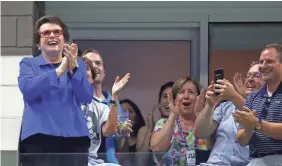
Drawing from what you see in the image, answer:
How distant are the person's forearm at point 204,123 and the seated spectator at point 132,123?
57 centimetres

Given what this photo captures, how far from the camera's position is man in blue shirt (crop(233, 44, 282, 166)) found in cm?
362

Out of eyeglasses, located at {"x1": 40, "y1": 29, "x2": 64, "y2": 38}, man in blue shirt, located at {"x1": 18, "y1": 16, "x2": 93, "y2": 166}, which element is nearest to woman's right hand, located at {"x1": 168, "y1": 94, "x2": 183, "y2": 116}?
man in blue shirt, located at {"x1": 18, "y1": 16, "x2": 93, "y2": 166}

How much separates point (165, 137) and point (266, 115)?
2.09 ft

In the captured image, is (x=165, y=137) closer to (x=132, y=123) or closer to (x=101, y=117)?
(x=101, y=117)

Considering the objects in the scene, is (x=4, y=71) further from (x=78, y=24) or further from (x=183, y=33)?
(x=183, y=33)

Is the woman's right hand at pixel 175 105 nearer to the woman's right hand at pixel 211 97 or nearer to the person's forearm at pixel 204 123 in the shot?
the person's forearm at pixel 204 123

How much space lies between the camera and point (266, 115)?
3754mm

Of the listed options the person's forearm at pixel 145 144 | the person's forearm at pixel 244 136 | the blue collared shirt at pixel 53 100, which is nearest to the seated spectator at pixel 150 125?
the person's forearm at pixel 145 144

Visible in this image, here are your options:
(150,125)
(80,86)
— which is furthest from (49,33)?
(150,125)

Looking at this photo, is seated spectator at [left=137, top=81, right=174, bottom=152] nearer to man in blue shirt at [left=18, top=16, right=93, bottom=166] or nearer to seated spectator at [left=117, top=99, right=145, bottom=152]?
seated spectator at [left=117, top=99, right=145, bottom=152]

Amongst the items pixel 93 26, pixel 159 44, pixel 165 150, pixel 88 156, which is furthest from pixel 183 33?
pixel 88 156

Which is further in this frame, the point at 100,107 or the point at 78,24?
the point at 78,24

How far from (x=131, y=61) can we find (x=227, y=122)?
6.10 feet

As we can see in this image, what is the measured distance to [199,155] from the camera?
4008 mm
